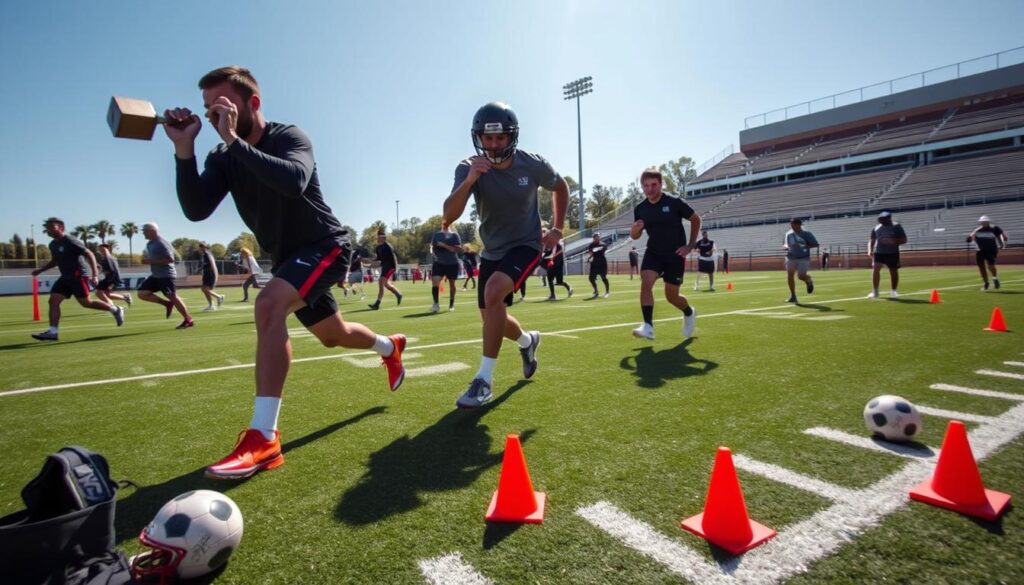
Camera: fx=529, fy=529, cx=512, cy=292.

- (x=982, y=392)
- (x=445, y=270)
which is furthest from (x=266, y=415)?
(x=445, y=270)

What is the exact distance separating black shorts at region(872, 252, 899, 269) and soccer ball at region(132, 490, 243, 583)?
13.7 metres

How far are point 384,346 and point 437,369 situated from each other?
4.08 ft

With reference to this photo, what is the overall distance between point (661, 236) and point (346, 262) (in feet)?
16.3

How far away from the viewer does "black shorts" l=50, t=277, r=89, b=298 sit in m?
9.37

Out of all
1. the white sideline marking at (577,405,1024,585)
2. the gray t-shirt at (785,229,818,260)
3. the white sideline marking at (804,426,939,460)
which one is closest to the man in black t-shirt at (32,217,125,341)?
the white sideline marking at (577,405,1024,585)

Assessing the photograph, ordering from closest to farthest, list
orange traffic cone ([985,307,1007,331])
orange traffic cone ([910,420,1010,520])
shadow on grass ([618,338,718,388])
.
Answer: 1. orange traffic cone ([910,420,1010,520])
2. shadow on grass ([618,338,718,388])
3. orange traffic cone ([985,307,1007,331])

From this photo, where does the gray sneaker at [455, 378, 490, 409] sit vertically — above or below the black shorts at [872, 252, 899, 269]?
below

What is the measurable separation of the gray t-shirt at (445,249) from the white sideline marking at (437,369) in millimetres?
7178

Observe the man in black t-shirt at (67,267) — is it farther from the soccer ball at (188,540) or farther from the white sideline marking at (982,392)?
the white sideline marking at (982,392)

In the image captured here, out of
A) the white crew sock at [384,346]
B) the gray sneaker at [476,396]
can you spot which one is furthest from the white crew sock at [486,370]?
the white crew sock at [384,346]

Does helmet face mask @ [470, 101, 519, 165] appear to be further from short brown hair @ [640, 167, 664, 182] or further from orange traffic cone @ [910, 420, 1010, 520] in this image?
short brown hair @ [640, 167, 664, 182]

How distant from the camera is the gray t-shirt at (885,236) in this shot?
11.5 m

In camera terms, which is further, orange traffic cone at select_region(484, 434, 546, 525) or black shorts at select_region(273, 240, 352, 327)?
black shorts at select_region(273, 240, 352, 327)

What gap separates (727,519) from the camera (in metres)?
1.92
